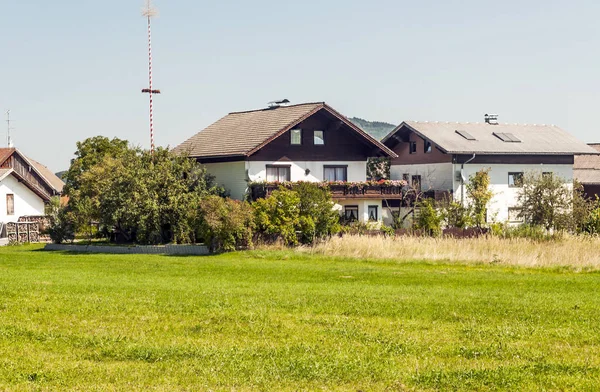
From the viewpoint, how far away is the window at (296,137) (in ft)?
173

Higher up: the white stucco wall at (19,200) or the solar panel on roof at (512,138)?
Result: the solar panel on roof at (512,138)

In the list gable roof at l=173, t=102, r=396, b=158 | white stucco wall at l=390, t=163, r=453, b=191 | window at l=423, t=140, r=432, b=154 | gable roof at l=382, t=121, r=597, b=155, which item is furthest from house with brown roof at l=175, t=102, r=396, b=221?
window at l=423, t=140, r=432, b=154

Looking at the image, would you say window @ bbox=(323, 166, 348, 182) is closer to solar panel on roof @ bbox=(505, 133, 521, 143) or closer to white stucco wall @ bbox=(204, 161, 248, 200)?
white stucco wall @ bbox=(204, 161, 248, 200)

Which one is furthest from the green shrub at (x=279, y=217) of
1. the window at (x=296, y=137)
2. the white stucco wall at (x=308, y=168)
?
the window at (x=296, y=137)

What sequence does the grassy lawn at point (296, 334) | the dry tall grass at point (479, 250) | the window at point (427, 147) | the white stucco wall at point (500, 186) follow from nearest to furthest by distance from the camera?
the grassy lawn at point (296, 334), the dry tall grass at point (479, 250), the white stucco wall at point (500, 186), the window at point (427, 147)

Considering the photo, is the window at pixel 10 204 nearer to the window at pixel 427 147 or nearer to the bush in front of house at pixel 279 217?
the bush in front of house at pixel 279 217

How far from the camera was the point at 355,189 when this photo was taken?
5178cm

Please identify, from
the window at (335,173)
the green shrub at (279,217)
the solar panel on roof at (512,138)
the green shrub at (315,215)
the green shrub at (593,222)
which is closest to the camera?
the green shrub at (279,217)

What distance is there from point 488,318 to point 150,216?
2952 centimetres

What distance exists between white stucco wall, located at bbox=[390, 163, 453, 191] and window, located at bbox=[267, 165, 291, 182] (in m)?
13.5

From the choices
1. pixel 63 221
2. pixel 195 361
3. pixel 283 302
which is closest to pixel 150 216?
pixel 63 221

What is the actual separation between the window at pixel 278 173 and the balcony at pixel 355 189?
8.32 feet

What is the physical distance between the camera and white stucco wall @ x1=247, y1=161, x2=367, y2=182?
167 feet

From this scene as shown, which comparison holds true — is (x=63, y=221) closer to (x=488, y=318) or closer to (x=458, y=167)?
(x=458, y=167)
